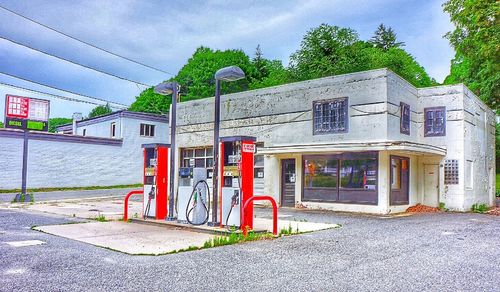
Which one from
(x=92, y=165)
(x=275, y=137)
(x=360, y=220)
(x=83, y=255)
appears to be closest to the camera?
(x=83, y=255)

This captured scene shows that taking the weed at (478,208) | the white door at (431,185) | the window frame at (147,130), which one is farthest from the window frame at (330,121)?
the window frame at (147,130)

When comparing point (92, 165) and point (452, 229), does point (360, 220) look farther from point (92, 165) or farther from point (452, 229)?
point (92, 165)

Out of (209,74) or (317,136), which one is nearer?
(317,136)

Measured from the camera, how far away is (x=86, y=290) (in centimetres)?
496

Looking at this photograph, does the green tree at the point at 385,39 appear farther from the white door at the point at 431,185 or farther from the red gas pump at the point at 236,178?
the red gas pump at the point at 236,178

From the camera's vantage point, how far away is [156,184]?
11.5m

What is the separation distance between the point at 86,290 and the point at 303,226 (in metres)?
6.88

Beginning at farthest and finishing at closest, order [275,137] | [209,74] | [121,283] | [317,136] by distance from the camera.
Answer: [209,74], [275,137], [317,136], [121,283]

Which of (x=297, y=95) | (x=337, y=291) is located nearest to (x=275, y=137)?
(x=297, y=95)

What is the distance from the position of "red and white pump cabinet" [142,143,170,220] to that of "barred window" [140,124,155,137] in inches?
779

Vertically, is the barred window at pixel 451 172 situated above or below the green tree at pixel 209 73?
below

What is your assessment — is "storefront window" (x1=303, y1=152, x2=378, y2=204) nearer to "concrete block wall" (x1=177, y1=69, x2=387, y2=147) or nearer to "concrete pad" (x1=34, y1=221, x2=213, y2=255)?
"concrete block wall" (x1=177, y1=69, x2=387, y2=147)

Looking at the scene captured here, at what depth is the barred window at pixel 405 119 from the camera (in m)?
16.5

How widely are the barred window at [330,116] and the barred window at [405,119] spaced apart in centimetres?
218
